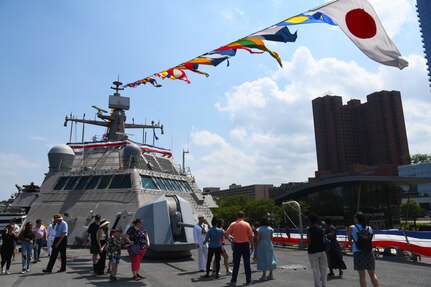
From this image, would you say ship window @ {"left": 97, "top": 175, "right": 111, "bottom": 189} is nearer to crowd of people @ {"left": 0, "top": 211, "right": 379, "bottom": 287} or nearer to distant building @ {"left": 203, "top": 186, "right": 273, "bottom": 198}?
crowd of people @ {"left": 0, "top": 211, "right": 379, "bottom": 287}

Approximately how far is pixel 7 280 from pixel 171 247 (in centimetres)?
460

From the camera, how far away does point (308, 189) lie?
4753 cm

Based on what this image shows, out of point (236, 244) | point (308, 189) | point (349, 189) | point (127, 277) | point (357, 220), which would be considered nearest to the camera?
point (357, 220)

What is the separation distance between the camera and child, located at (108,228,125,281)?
802cm

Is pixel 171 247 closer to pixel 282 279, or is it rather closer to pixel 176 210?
pixel 176 210

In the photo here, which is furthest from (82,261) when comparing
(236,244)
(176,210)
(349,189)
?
(349,189)

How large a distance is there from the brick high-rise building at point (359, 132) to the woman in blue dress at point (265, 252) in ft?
319

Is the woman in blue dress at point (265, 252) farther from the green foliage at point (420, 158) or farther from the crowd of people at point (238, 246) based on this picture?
the green foliage at point (420, 158)

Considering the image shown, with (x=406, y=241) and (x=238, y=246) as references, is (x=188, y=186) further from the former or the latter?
(x=238, y=246)

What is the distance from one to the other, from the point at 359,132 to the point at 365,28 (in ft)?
356

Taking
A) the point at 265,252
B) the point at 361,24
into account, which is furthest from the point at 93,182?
the point at 361,24

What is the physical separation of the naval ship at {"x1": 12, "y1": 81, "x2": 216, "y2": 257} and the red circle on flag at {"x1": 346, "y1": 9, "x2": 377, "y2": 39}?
7332mm

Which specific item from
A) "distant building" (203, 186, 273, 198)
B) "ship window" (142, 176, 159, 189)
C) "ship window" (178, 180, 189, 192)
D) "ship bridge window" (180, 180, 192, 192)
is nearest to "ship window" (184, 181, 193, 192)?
"ship bridge window" (180, 180, 192, 192)

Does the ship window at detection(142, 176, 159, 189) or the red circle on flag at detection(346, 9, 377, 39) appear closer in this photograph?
the red circle on flag at detection(346, 9, 377, 39)
